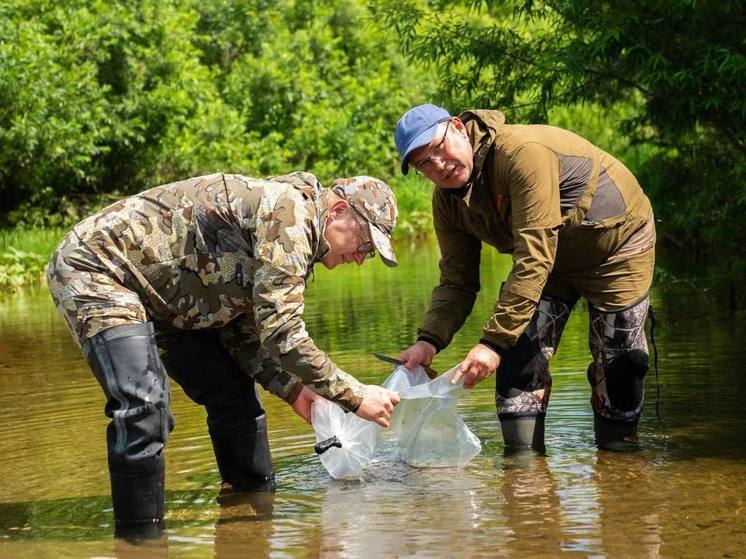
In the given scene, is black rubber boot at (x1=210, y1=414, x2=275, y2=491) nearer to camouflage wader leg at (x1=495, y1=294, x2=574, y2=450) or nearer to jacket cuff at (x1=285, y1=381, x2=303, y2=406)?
jacket cuff at (x1=285, y1=381, x2=303, y2=406)

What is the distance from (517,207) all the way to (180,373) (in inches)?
63.1

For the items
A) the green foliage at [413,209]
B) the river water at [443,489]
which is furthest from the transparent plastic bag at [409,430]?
the green foliage at [413,209]

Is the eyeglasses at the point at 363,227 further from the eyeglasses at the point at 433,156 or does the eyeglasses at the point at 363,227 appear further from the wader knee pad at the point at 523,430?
the wader knee pad at the point at 523,430

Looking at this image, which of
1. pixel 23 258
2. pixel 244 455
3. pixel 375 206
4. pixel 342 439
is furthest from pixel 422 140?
pixel 23 258

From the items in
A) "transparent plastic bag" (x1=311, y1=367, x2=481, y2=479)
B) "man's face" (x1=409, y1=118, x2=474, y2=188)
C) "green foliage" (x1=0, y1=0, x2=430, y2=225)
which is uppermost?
"green foliage" (x1=0, y1=0, x2=430, y2=225)

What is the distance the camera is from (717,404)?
7312 millimetres

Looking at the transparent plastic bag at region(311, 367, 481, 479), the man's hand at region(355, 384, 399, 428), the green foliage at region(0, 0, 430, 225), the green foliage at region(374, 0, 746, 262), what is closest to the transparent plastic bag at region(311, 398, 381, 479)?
the transparent plastic bag at region(311, 367, 481, 479)

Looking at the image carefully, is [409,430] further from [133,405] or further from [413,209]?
[413,209]

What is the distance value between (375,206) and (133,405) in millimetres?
1165

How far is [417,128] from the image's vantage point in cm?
538

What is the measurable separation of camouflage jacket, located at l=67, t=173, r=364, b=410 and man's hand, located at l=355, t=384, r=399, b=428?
0.04m

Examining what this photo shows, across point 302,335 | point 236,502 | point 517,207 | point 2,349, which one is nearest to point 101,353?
point 302,335

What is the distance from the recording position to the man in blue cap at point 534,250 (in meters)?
5.43

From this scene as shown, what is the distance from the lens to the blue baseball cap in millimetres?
5363
